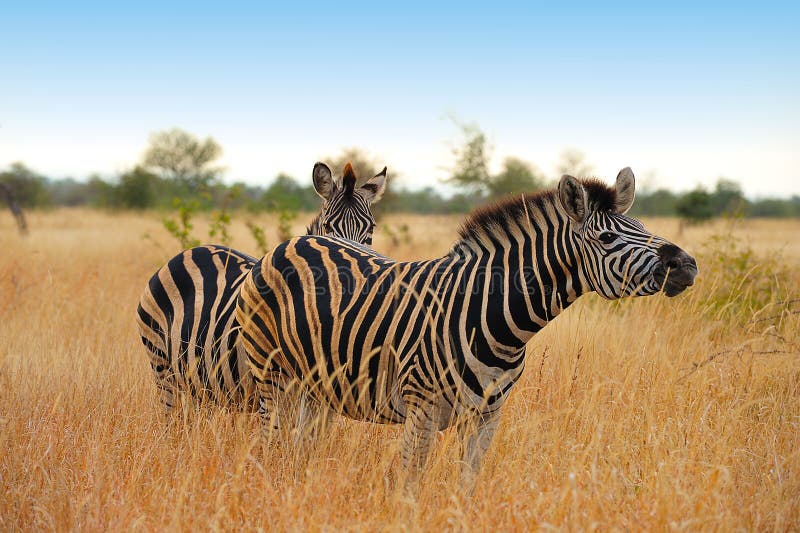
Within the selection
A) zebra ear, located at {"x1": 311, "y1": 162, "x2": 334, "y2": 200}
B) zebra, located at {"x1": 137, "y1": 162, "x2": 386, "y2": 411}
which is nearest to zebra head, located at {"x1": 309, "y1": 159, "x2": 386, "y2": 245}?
zebra ear, located at {"x1": 311, "y1": 162, "x2": 334, "y2": 200}

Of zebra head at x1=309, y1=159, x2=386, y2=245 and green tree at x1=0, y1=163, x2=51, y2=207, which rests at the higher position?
green tree at x1=0, y1=163, x2=51, y2=207

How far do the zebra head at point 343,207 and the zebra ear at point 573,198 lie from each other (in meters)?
2.56

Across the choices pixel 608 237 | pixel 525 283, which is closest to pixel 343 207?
pixel 525 283

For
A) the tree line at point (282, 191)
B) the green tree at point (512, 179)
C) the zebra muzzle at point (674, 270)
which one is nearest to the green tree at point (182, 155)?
the tree line at point (282, 191)

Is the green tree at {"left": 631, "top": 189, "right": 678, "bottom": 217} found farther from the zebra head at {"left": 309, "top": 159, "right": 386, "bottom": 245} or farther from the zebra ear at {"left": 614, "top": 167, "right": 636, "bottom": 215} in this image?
the zebra ear at {"left": 614, "top": 167, "right": 636, "bottom": 215}

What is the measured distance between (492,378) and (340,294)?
38.3 inches

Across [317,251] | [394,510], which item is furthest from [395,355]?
[317,251]

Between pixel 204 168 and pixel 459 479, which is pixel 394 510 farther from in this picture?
pixel 204 168

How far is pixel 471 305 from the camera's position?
3.10 m

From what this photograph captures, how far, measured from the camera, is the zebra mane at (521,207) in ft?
9.79

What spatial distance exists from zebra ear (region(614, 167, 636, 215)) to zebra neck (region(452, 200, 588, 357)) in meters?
0.32

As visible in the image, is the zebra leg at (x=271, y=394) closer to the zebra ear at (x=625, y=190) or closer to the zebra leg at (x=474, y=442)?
the zebra leg at (x=474, y=442)

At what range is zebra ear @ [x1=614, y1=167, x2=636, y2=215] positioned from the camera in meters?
3.09

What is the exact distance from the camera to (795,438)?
153 inches
